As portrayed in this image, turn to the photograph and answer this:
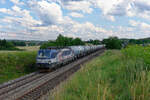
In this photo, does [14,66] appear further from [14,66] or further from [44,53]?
[44,53]

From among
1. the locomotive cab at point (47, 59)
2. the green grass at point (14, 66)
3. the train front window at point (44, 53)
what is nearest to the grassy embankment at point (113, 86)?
the locomotive cab at point (47, 59)

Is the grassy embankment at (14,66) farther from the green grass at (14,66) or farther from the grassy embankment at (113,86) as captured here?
the grassy embankment at (113,86)

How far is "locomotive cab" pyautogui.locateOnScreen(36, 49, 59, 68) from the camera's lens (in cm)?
1698

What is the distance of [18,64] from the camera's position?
19781 mm

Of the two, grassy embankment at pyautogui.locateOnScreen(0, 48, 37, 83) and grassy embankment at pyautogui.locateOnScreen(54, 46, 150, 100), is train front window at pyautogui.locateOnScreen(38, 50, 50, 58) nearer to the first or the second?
grassy embankment at pyautogui.locateOnScreen(0, 48, 37, 83)

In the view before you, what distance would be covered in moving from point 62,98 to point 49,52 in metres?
12.4

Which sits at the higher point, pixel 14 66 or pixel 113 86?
pixel 113 86

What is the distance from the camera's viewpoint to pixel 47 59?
56.0ft

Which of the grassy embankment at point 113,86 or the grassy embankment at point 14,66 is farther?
the grassy embankment at point 14,66

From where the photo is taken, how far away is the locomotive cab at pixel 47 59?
1698 cm

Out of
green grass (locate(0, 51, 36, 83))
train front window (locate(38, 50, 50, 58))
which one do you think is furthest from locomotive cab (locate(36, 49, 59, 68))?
green grass (locate(0, 51, 36, 83))

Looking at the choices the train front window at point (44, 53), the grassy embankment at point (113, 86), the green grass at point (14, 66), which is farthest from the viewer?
the train front window at point (44, 53)

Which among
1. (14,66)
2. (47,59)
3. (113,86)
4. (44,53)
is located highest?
(44,53)

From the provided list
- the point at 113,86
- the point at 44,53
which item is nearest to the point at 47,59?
the point at 44,53
